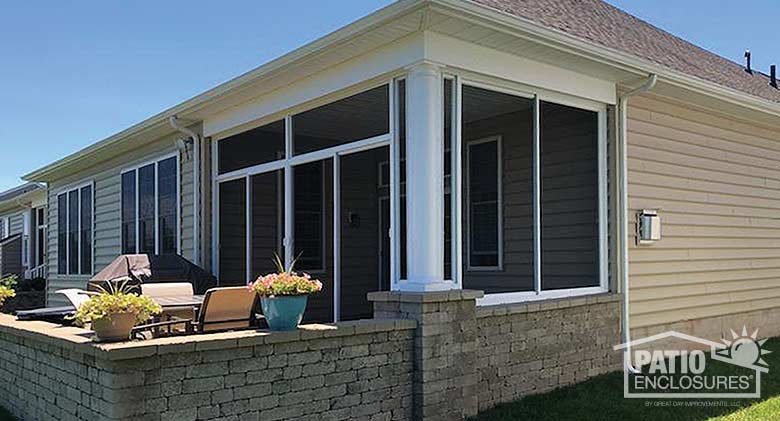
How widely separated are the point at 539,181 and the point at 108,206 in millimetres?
8571

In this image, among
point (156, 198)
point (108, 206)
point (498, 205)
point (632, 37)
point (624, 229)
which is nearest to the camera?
point (624, 229)

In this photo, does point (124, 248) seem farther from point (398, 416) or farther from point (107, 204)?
point (398, 416)

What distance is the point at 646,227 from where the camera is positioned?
6996 millimetres

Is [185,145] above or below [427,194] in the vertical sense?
above

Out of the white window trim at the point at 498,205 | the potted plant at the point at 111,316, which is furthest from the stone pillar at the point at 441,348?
the white window trim at the point at 498,205

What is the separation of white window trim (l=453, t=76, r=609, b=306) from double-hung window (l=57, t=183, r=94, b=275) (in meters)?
9.28

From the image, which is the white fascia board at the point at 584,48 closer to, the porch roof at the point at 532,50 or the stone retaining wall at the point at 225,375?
the porch roof at the point at 532,50

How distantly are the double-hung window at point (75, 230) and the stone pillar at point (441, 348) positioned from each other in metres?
9.33

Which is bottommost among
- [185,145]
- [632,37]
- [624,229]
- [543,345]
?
[543,345]

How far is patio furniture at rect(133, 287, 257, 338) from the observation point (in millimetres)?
4875

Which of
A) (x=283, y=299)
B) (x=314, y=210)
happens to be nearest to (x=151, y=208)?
(x=314, y=210)

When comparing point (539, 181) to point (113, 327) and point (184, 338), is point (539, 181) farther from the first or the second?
point (113, 327)

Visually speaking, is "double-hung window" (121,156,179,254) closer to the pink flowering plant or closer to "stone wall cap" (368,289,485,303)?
"stone wall cap" (368,289,485,303)

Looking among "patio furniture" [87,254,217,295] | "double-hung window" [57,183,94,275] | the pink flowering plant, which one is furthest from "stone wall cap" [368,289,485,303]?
"double-hung window" [57,183,94,275]
